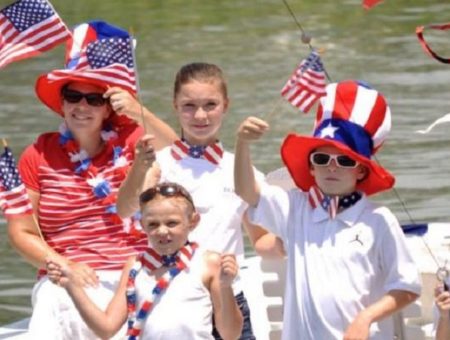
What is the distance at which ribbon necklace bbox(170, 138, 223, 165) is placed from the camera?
24.0 ft

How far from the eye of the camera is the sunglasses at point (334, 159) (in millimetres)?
6777

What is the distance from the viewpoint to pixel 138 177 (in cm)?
710

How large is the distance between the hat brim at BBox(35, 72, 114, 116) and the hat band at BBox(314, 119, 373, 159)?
1216 millimetres

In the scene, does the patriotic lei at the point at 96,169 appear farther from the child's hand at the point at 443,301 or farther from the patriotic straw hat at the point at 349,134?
the child's hand at the point at 443,301

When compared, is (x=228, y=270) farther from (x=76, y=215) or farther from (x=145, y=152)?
(x=76, y=215)

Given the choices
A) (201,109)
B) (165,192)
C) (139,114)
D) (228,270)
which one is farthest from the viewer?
(139,114)

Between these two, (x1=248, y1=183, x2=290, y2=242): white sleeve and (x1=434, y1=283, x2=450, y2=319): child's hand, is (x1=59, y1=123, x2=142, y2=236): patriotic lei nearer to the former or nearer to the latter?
(x1=248, y1=183, x2=290, y2=242): white sleeve

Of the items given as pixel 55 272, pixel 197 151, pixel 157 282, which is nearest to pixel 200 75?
pixel 197 151

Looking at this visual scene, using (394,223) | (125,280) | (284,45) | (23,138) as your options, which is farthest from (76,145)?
(284,45)

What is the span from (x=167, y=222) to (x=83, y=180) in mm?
1103

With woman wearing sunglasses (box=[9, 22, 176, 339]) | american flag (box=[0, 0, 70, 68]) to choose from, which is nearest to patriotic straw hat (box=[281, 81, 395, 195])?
woman wearing sunglasses (box=[9, 22, 176, 339])

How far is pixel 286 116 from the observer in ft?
56.3

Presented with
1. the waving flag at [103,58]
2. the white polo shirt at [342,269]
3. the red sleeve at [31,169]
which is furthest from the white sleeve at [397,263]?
the red sleeve at [31,169]

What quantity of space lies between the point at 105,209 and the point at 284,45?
46.8ft
